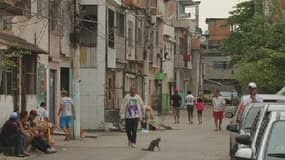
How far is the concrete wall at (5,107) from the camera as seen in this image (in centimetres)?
2273

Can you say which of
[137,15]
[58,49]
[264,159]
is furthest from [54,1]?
[264,159]

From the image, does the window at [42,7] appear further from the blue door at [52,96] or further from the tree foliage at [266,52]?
the tree foliage at [266,52]

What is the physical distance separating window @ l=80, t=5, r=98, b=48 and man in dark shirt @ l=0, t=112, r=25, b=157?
47.0ft

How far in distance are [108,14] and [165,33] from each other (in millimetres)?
26816

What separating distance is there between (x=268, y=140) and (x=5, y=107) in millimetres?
14260

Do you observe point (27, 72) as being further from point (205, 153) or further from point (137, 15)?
point (137, 15)

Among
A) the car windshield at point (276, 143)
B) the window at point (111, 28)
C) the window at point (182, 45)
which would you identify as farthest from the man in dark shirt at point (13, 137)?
the window at point (182, 45)

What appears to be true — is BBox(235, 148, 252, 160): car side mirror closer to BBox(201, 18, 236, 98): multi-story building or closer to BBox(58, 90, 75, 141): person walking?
BBox(58, 90, 75, 141): person walking

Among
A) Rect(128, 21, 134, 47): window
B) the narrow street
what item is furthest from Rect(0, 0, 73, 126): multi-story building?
Rect(128, 21, 134, 47): window

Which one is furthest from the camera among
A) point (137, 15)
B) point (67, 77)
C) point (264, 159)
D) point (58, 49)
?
point (137, 15)

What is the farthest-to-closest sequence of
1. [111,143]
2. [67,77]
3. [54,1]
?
[67,77]
[54,1]
[111,143]

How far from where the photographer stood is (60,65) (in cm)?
3278

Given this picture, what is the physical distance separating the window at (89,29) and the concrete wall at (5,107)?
10679 mm

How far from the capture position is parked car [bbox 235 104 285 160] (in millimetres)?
9828
